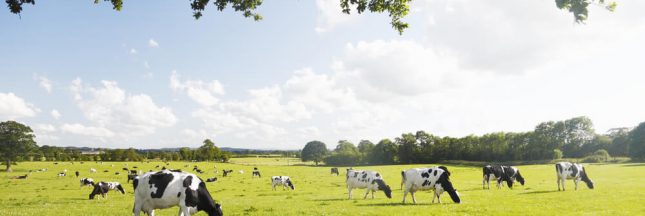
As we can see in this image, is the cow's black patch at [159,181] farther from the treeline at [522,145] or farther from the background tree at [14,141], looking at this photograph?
the treeline at [522,145]

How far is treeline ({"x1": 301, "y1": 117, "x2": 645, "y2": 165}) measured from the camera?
107 meters

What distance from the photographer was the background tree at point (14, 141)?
8112cm

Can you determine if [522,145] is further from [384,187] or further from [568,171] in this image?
[384,187]

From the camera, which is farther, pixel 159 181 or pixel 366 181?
pixel 366 181

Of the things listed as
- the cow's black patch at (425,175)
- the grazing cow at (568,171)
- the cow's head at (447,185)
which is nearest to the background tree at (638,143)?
the grazing cow at (568,171)

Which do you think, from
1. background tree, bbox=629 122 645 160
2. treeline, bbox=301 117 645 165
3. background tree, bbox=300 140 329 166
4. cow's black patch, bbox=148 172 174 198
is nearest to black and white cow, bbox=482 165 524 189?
cow's black patch, bbox=148 172 174 198

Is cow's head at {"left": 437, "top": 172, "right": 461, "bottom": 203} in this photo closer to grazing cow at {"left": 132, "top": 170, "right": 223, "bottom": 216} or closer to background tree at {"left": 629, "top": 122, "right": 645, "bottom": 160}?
grazing cow at {"left": 132, "top": 170, "right": 223, "bottom": 216}

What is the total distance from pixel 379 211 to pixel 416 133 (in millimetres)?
110674

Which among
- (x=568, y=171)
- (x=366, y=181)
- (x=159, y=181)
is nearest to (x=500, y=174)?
(x=568, y=171)

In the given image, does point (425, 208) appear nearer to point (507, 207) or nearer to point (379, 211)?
point (379, 211)

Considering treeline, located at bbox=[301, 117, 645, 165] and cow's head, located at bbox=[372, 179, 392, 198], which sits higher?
treeline, located at bbox=[301, 117, 645, 165]

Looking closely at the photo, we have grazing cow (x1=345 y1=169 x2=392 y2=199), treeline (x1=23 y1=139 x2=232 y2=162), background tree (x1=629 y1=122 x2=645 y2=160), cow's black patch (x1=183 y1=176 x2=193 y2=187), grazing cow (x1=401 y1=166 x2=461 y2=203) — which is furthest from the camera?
treeline (x1=23 y1=139 x2=232 y2=162)

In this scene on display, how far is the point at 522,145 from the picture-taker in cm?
11075

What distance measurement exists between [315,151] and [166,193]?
5293 inches
